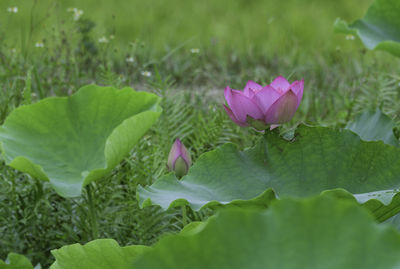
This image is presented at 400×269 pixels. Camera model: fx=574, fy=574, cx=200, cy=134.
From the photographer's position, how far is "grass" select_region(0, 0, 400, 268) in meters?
1.40

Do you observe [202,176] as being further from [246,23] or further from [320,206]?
[246,23]

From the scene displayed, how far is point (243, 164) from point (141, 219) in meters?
0.38

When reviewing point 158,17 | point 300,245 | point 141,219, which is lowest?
point 141,219

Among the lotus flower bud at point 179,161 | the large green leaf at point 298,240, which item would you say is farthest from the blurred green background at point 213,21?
the large green leaf at point 298,240

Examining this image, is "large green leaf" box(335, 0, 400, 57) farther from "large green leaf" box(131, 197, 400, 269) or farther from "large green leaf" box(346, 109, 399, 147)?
"large green leaf" box(131, 197, 400, 269)

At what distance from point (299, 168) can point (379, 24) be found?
93 centimetres

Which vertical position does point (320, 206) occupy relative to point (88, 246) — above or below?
above

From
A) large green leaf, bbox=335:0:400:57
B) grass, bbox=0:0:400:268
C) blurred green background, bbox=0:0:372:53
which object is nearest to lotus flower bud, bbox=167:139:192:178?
grass, bbox=0:0:400:268

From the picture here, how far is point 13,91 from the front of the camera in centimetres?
185

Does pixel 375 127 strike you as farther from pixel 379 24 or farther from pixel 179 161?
pixel 379 24

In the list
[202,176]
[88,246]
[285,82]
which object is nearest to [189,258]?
[88,246]

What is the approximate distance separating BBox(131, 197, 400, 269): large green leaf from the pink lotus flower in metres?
0.53

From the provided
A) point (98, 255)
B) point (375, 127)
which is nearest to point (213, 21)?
point (375, 127)

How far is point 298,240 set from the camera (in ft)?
1.70
